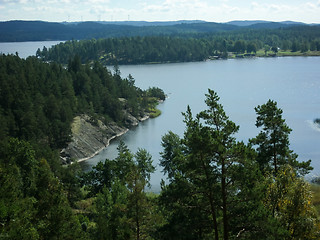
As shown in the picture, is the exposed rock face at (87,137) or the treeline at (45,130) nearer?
the treeline at (45,130)

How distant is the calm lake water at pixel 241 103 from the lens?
8556 centimetres

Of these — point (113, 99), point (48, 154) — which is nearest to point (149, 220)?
point (48, 154)

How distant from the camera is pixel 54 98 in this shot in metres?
90.9

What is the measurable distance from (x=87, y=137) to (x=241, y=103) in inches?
2182

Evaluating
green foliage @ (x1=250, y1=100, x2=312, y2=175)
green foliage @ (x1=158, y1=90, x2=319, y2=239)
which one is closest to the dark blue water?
green foliage @ (x1=250, y1=100, x2=312, y2=175)

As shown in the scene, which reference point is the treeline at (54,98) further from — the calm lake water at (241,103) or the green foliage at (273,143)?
the green foliage at (273,143)

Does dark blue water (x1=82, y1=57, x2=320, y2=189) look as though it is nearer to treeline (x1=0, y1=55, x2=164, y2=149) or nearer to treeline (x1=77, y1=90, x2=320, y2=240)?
treeline (x1=0, y1=55, x2=164, y2=149)

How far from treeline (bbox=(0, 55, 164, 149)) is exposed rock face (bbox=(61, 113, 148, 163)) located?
71.9 inches

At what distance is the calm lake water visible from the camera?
8556 centimetres

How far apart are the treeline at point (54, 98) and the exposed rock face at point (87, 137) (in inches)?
71.9

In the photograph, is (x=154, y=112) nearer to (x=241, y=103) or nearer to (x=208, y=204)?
(x=241, y=103)

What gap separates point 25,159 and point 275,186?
36762 mm

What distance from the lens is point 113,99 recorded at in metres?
111

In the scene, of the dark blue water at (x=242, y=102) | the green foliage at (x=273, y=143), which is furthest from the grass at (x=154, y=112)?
the green foliage at (x=273, y=143)
